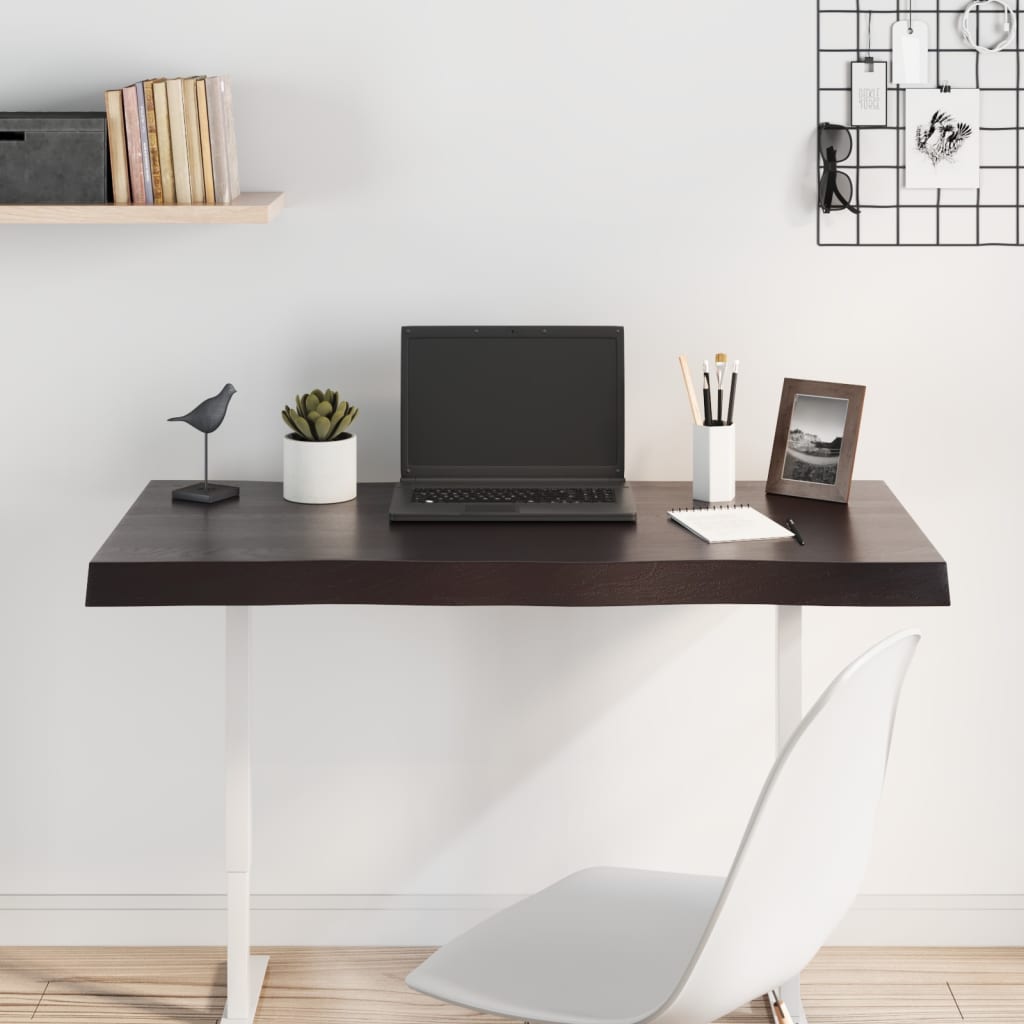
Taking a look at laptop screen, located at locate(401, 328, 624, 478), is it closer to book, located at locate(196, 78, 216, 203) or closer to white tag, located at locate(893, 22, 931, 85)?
book, located at locate(196, 78, 216, 203)

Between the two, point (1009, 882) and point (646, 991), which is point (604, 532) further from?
point (1009, 882)

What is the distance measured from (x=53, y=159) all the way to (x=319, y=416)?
59 centimetres

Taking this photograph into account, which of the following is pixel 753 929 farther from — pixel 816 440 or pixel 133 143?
pixel 133 143

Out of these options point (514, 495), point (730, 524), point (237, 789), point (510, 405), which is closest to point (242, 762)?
point (237, 789)

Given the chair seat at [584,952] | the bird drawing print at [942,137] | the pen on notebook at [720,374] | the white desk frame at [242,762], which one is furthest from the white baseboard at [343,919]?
the bird drawing print at [942,137]

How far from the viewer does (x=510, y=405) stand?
229 cm

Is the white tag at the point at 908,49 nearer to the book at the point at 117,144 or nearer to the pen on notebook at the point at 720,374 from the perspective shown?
the pen on notebook at the point at 720,374

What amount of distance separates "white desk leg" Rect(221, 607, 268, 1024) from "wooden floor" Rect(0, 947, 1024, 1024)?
0.20m

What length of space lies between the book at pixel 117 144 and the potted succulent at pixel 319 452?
0.43m

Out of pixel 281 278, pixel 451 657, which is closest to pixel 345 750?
pixel 451 657

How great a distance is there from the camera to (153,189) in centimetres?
216

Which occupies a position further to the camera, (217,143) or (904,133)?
(904,133)

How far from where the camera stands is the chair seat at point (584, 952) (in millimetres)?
1537

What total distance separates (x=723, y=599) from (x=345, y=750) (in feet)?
3.10
